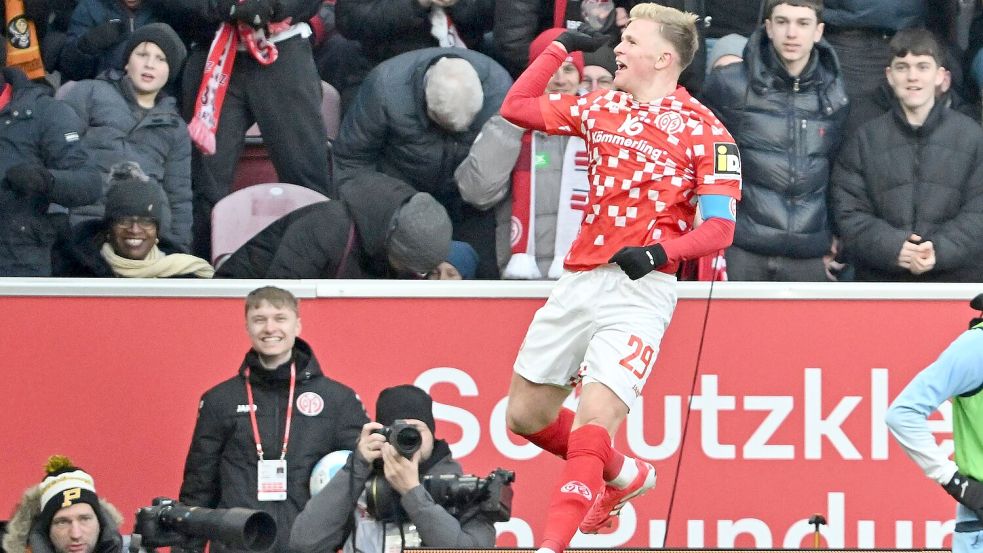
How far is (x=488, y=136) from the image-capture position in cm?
877

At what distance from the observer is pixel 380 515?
23.0 feet

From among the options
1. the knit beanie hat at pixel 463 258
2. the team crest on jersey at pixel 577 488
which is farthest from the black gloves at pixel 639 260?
the knit beanie hat at pixel 463 258

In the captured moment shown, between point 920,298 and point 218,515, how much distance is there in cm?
384

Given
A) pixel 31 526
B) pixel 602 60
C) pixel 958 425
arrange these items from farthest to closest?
pixel 602 60 → pixel 31 526 → pixel 958 425

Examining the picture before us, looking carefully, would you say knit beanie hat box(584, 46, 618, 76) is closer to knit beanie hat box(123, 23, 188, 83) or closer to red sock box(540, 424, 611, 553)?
knit beanie hat box(123, 23, 188, 83)

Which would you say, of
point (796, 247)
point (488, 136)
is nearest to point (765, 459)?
point (796, 247)

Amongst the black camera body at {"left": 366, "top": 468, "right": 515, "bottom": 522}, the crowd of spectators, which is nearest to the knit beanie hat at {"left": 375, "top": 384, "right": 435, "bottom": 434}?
the black camera body at {"left": 366, "top": 468, "right": 515, "bottom": 522}

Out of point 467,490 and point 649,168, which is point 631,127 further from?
point 467,490

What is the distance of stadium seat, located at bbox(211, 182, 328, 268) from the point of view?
29.3 feet

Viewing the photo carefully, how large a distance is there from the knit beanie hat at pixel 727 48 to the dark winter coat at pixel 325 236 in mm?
1691

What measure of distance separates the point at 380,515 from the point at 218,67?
9.80 ft

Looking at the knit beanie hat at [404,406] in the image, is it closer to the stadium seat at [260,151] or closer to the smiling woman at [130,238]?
the smiling woman at [130,238]

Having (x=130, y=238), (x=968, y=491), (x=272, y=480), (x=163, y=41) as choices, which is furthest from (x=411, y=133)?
(x=968, y=491)

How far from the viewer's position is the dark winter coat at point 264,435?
7.68 meters
